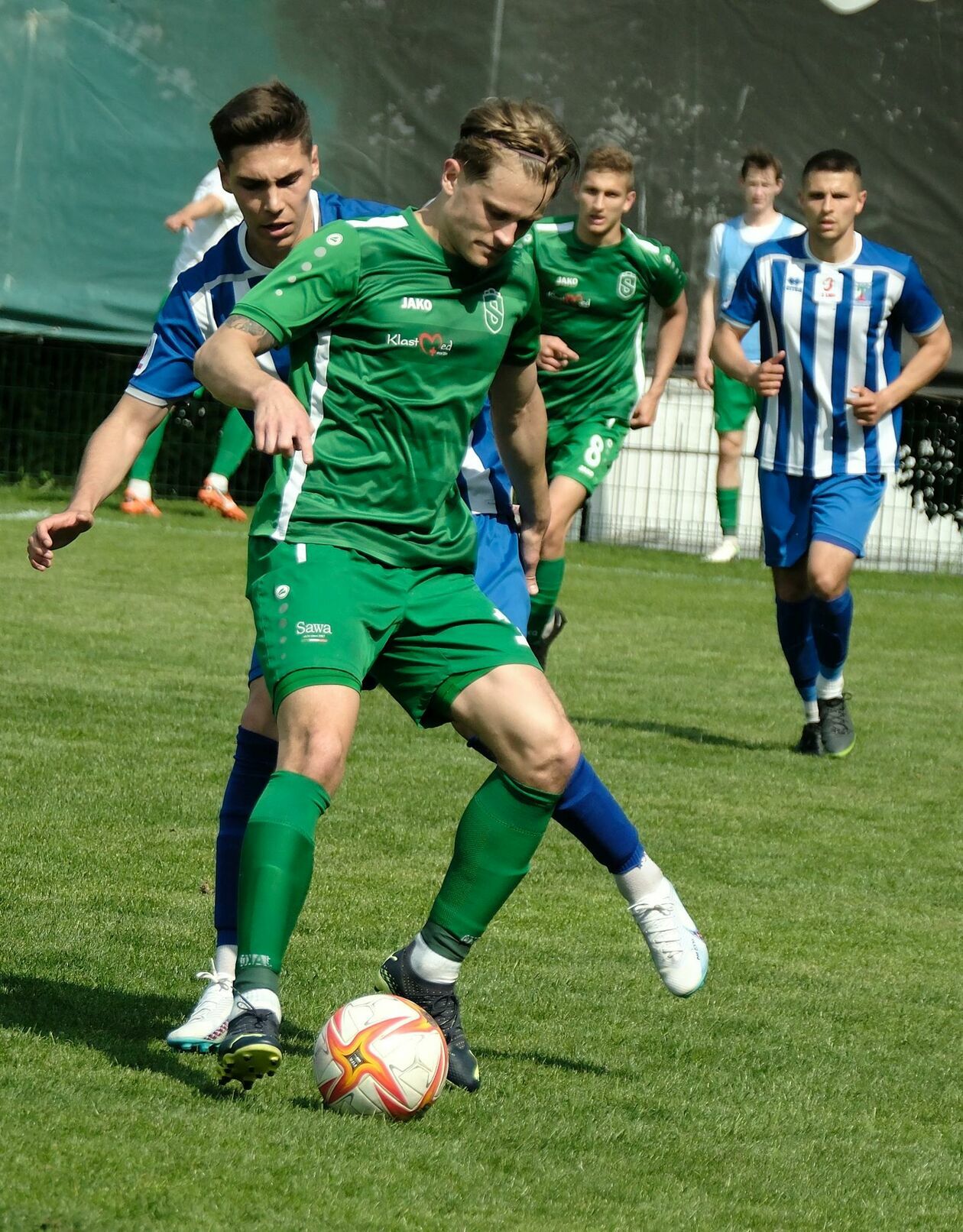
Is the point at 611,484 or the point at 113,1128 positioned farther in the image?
the point at 611,484

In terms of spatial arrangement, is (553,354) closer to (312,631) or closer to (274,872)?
(312,631)

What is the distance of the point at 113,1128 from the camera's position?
10.6 feet

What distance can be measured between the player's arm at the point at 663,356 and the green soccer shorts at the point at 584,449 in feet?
0.50

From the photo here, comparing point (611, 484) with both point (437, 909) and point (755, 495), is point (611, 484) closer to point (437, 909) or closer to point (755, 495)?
point (755, 495)

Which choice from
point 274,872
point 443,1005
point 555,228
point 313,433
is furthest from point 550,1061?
point 555,228

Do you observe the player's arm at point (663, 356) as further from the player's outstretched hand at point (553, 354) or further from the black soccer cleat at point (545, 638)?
the player's outstretched hand at point (553, 354)

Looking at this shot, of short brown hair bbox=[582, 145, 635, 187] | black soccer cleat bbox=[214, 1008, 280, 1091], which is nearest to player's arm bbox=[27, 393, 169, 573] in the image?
black soccer cleat bbox=[214, 1008, 280, 1091]

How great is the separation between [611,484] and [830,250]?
8.66 meters

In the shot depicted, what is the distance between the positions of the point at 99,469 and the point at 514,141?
3.74 feet

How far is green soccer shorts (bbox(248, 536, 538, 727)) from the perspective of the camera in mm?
3660

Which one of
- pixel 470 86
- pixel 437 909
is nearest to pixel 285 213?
pixel 437 909

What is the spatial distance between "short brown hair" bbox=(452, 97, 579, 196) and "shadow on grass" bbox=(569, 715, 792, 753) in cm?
454

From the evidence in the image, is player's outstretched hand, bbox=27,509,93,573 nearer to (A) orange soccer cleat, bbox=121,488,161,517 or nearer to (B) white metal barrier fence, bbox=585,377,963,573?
(A) orange soccer cleat, bbox=121,488,161,517

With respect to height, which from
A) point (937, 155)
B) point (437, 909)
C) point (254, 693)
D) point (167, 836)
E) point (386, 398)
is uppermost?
point (937, 155)
